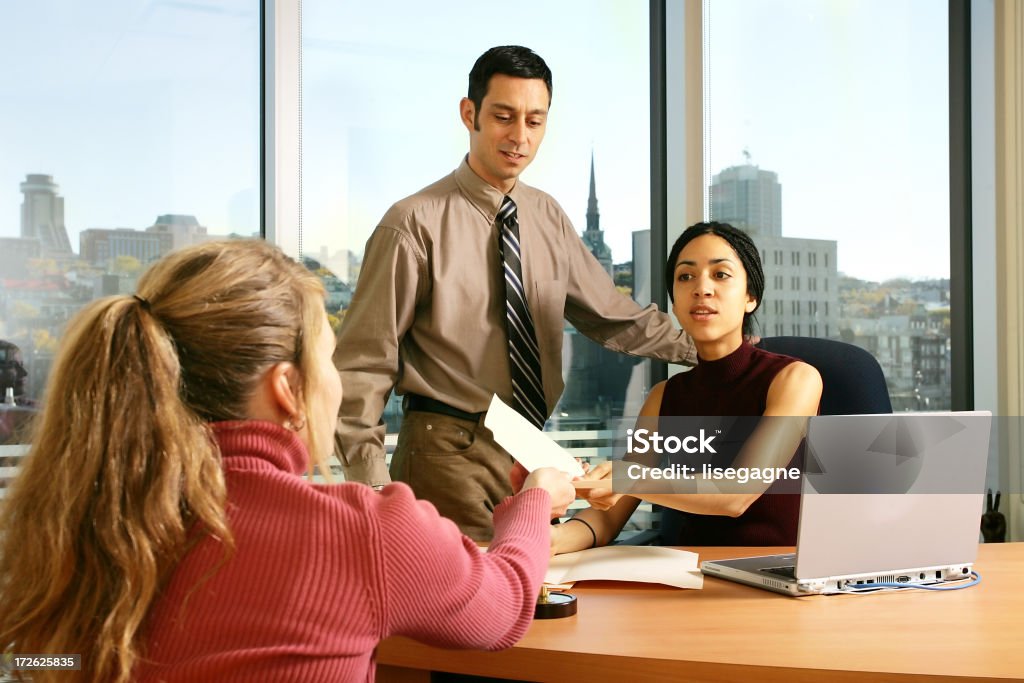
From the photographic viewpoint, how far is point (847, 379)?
2.41 m

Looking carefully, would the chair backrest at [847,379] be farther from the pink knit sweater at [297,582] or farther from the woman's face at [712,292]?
the pink knit sweater at [297,582]

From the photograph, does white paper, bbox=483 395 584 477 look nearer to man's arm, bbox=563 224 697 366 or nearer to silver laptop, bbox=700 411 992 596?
silver laptop, bbox=700 411 992 596

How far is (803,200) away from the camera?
11.3 feet

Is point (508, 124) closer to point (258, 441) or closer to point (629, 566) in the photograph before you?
point (629, 566)

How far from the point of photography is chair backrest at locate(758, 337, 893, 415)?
2379 mm

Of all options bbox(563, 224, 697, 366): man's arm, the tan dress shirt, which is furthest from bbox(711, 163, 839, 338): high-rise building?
the tan dress shirt

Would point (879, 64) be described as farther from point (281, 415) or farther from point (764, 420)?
point (281, 415)

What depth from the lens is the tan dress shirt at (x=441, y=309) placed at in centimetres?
238

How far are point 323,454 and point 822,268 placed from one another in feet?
8.86

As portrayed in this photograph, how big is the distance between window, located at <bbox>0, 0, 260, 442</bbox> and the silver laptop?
2074 mm

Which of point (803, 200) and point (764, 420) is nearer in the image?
point (764, 420)

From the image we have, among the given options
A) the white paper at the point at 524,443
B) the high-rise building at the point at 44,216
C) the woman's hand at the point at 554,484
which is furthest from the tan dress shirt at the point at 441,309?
the high-rise building at the point at 44,216

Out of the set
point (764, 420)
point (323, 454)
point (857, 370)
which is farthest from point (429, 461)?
point (323, 454)

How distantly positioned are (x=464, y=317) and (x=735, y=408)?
0.74 meters
